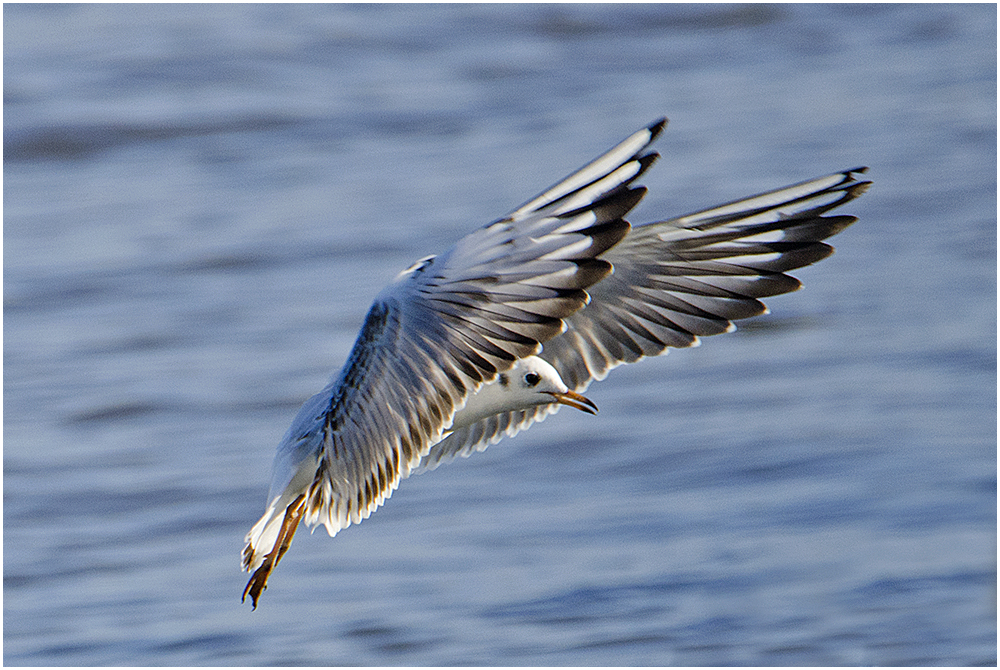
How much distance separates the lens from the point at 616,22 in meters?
9.92

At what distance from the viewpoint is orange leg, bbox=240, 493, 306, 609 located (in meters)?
3.58

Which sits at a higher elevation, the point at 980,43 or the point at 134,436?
the point at 980,43

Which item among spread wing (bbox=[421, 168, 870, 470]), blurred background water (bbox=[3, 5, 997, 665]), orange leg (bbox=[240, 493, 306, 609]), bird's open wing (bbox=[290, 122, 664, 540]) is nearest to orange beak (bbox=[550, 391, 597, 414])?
spread wing (bbox=[421, 168, 870, 470])

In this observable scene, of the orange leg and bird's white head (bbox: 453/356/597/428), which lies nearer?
the orange leg

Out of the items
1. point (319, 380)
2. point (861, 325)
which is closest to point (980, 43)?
point (861, 325)

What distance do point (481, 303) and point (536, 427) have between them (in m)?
2.60

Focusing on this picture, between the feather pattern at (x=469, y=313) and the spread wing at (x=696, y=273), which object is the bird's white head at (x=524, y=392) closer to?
the spread wing at (x=696, y=273)

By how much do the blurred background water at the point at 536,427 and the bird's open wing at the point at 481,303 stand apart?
137 cm

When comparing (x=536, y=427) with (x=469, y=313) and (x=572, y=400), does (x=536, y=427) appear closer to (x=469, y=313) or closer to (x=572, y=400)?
(x=572, y=400)

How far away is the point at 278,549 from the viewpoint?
12.0 feet

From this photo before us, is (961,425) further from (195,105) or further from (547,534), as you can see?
(195,105)

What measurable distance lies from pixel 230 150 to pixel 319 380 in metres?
2.52

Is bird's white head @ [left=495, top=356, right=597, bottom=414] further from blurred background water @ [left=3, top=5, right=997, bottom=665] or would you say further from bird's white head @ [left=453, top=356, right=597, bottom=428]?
blurred background water @ [left=3, top=5, right=997, bottom=665]

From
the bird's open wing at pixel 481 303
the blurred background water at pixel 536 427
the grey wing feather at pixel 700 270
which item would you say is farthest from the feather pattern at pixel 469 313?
the blurred background water at pixel 536 427
